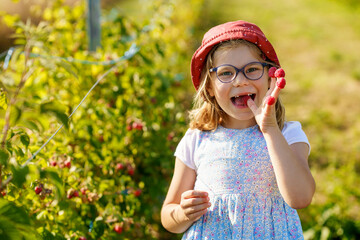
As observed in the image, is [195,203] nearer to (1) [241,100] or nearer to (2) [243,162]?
(2) [243,162]

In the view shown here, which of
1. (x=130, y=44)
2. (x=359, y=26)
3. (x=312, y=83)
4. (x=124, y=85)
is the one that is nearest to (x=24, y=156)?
(x=124, y=85)

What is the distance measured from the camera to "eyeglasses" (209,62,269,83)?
1608mm

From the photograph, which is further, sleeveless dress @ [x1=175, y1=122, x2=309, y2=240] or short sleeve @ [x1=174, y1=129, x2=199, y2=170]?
short sleeve @ [x1=174, y1=129, x2=199, y2=170]

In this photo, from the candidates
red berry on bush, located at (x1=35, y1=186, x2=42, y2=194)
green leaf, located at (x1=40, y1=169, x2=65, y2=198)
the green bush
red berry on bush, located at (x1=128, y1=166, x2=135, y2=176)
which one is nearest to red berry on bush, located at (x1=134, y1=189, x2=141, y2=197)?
the green bush

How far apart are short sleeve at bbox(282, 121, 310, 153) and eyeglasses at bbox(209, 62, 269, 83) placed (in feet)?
0.75

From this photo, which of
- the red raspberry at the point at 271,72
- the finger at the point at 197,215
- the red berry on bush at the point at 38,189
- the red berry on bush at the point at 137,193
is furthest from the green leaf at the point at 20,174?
the red berry on bush at the point at 137,193

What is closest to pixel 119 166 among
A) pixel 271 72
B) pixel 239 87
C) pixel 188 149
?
pixel 188 149

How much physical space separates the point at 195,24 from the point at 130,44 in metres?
3.74

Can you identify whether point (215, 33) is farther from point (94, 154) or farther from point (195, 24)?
point (195, 24)

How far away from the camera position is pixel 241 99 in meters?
1.64

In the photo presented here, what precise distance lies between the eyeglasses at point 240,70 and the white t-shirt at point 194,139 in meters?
0.23

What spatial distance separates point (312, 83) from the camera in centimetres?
522

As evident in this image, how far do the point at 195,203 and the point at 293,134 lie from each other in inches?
17.5

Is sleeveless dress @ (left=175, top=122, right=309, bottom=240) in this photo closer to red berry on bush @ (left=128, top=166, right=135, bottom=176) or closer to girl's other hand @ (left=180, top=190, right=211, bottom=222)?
girl's other hand @ (left=180, top=190, right=211, bottom=222)
